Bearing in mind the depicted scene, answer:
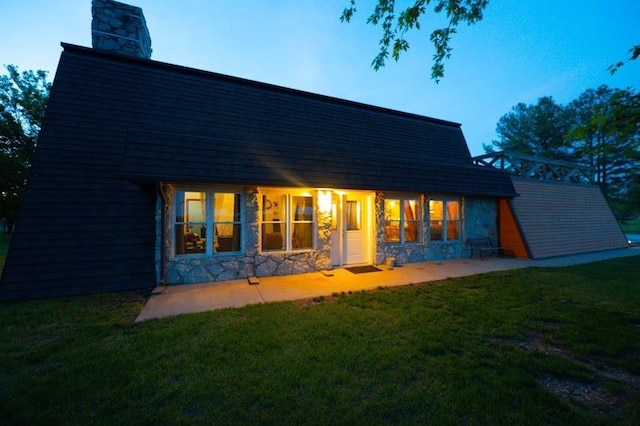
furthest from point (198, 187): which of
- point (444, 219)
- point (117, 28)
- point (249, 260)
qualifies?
point (444, 219)

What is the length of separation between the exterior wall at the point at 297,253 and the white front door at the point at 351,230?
417 millimetres

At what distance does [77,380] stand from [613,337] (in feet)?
23.2

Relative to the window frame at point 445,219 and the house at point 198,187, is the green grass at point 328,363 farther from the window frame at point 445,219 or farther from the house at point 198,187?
the window frame at point 445,219

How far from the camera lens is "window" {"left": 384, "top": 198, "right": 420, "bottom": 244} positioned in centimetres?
905

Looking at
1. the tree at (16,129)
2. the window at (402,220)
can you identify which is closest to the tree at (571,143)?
the window at (402,220)

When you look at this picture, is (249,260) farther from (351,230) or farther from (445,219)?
(445,219)

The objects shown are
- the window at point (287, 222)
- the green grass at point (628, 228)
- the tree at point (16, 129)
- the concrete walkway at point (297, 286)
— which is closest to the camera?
the concrete walkway at point (297, 286)

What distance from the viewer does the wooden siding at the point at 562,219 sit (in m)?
10.3

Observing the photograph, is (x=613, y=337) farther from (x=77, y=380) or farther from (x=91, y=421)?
(x=77, y=380)

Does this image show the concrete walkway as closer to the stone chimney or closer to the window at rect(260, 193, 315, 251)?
the window at rect(260, 193, 315, 251)

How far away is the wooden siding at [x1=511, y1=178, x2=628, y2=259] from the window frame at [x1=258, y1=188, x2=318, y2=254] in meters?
8.61

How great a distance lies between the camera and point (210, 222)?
6688 mm

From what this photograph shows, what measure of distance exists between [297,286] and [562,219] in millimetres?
13157

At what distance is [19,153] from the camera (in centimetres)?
2028
